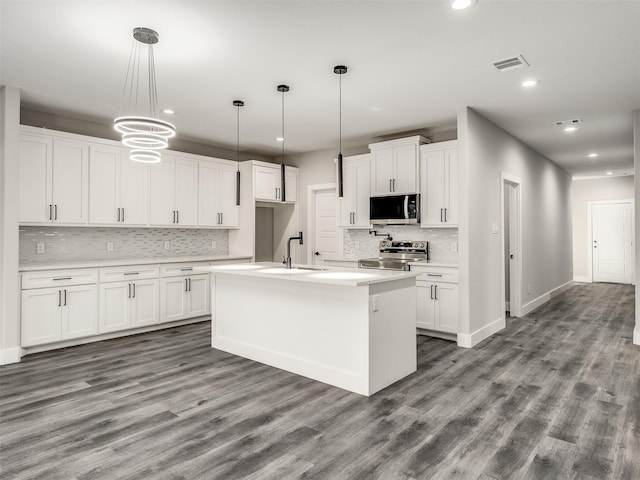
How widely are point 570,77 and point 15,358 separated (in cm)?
606

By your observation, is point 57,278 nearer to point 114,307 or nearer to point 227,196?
point 114,307

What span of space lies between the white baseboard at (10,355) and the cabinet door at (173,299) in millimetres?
1630

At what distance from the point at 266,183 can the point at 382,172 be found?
2.04m

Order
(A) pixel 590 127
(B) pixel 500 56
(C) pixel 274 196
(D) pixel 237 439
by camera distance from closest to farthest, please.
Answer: (D) pixel 237 439, (B) pixel 500 56, (A) pixel 590 127, (C) pixel 274 196

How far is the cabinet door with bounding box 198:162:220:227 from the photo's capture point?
6152mm

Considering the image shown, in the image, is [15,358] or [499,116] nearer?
[15,358]

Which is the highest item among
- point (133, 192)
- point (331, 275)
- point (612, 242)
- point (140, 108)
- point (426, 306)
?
point (140, 108)

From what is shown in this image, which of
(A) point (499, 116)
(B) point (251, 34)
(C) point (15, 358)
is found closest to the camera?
(B) point (251, 34)

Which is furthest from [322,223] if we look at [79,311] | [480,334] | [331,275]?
[79,311]

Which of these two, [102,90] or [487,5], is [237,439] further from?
[102,90]

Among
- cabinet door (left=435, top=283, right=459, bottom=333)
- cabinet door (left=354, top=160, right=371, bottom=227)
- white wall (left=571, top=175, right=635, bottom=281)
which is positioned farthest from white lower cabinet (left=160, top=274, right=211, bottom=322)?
white wall (left=571, top=175, right=635, bottom=281)

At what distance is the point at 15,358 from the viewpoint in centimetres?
408

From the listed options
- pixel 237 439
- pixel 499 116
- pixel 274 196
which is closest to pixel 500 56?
pixel 499 116

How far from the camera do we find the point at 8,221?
402cm
